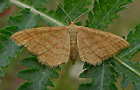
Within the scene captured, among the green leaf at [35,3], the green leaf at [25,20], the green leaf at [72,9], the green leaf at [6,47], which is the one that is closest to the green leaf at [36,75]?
the green leaf at [6,47]

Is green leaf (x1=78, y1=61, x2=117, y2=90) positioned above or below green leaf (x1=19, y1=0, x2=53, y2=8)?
below

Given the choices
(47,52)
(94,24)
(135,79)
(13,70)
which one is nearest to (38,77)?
(47,52)

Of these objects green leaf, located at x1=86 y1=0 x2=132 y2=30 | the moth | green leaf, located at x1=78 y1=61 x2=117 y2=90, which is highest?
green leaf, located at x1=86 y1=0 x2=132 y2=30

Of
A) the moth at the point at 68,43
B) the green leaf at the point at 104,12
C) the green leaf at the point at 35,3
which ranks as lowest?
the moth at the point at 68,43

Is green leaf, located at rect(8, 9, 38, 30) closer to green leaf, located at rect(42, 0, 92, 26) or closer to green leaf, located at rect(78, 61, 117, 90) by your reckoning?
green leaf, located at rect(42, 0, 92, 26)

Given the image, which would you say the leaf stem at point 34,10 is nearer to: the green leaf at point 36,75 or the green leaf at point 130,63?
the green leaf at point 36,75

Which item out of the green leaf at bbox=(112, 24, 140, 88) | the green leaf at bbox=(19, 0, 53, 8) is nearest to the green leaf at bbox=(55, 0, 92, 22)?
the green leaf at bbox=(19, 0, 53, 8)

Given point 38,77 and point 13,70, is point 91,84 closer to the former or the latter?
point 38,77
